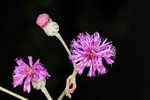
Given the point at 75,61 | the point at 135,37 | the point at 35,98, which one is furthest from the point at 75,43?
the point at 135,37

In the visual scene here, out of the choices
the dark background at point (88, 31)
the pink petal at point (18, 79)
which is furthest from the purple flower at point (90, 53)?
the dark background at point (88, 31)

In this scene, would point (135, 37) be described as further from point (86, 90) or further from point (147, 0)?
point (86, 90)

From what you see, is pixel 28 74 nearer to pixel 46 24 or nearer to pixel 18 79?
pixel 18 79

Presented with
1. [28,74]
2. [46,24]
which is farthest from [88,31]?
[28,74]

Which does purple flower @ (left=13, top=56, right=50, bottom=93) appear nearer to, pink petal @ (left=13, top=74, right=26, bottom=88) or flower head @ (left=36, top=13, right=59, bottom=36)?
pink petal @ (left=13, top=74, right=26, bottom=88)

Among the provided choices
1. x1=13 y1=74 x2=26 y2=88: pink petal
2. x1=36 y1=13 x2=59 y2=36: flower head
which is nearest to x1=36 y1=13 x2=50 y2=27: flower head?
x1=36 y1=13 x2=59 y2=36: flower head

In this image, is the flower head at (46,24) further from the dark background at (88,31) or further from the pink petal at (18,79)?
the dark background at (88,31)
